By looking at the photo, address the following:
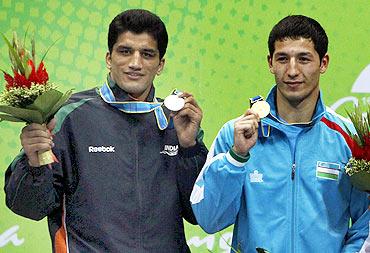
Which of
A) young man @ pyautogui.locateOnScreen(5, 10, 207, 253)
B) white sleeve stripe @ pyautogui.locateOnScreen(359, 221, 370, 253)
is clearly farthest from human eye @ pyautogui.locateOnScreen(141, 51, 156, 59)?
white sleeve stripe @ pyautogui.locateOnScreen(359, 221, 370, 253)

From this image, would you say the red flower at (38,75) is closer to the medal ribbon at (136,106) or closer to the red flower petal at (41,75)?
the red flower petal at (41,75)

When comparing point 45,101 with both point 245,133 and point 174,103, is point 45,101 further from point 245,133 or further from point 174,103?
point 245,133

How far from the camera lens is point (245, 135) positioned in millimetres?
2332

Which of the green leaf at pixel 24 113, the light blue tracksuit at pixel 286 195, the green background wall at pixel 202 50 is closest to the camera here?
the green leaf at pixel 24 113

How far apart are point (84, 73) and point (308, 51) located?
1.18 m

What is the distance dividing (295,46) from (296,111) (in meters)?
0.22

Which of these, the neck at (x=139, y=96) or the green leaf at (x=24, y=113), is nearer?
the green leaf at (x=24, y=113)

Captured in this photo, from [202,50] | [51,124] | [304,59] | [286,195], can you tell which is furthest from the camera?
[202,50]

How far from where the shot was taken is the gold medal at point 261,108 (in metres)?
2.39

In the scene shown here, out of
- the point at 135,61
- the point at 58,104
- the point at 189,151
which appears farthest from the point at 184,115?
the point at 58,104

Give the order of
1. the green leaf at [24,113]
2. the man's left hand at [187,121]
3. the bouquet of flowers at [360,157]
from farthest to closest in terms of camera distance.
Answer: the man's left hand at [187,121] → the bouquet of flowers at [360,157] → the green leaf at [24,113]

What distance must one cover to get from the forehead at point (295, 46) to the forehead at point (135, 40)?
43cm

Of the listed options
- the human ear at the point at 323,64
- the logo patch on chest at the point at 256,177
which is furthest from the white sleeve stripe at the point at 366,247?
the human ear at the point at 323,64

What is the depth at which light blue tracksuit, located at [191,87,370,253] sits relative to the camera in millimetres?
2389
